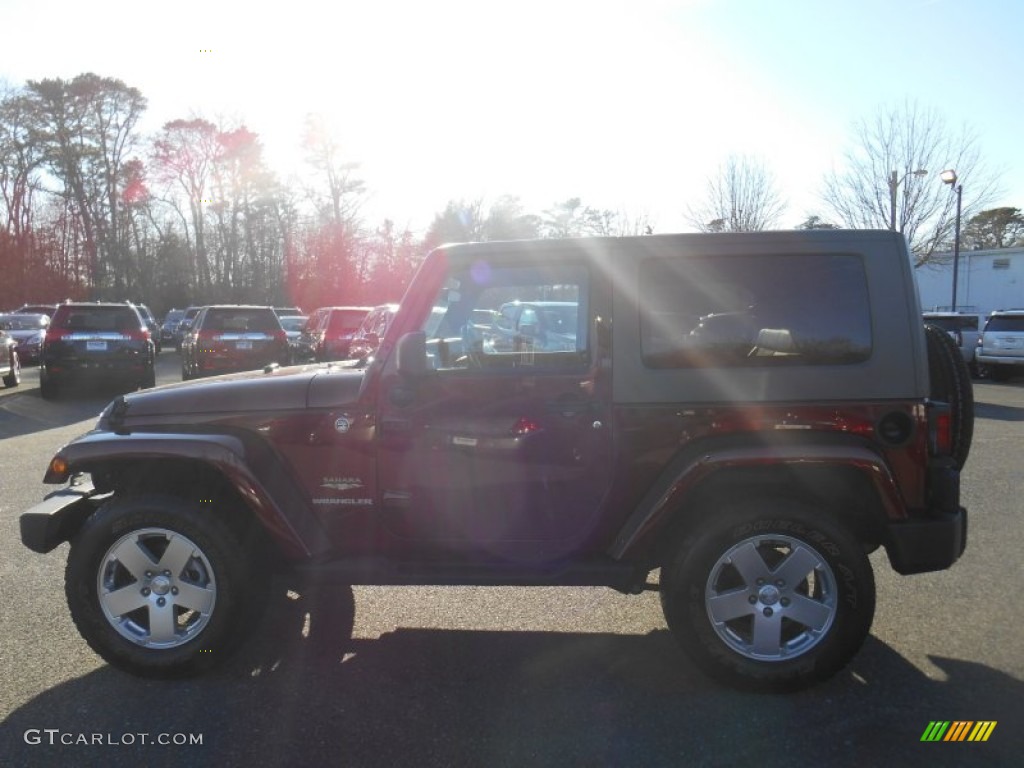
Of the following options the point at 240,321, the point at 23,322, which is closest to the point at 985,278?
the point at 240,321

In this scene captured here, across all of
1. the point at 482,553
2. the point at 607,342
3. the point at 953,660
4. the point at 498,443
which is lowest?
the point at 953,660

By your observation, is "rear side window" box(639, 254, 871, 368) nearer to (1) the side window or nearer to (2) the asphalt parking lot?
(1) the side window

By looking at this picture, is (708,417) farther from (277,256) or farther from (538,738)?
(277,256)

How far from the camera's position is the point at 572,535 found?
12.8 feet

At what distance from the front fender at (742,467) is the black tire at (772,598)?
18cm

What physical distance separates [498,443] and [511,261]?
33.6 inches

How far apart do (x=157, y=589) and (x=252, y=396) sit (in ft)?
3.23

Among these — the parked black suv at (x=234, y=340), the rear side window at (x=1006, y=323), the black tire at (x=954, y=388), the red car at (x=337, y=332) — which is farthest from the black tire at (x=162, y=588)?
the rear side window at (x=1006, y=323)

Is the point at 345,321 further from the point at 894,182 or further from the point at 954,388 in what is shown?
the point at 894,182

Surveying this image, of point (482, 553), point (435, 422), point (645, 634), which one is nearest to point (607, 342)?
point (435, 422)

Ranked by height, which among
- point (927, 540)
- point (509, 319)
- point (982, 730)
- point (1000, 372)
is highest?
point (509, 319)

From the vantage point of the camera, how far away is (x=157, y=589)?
3904 millimetres

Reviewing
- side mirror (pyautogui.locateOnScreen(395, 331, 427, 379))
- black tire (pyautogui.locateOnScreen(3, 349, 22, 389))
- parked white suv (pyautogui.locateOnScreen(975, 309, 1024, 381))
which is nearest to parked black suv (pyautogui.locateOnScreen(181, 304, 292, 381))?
black tire (pyautogui.locateOnScreen(3, 349, 22, 389))

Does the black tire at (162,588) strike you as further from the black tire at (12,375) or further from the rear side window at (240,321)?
the black tire at (12,375)
